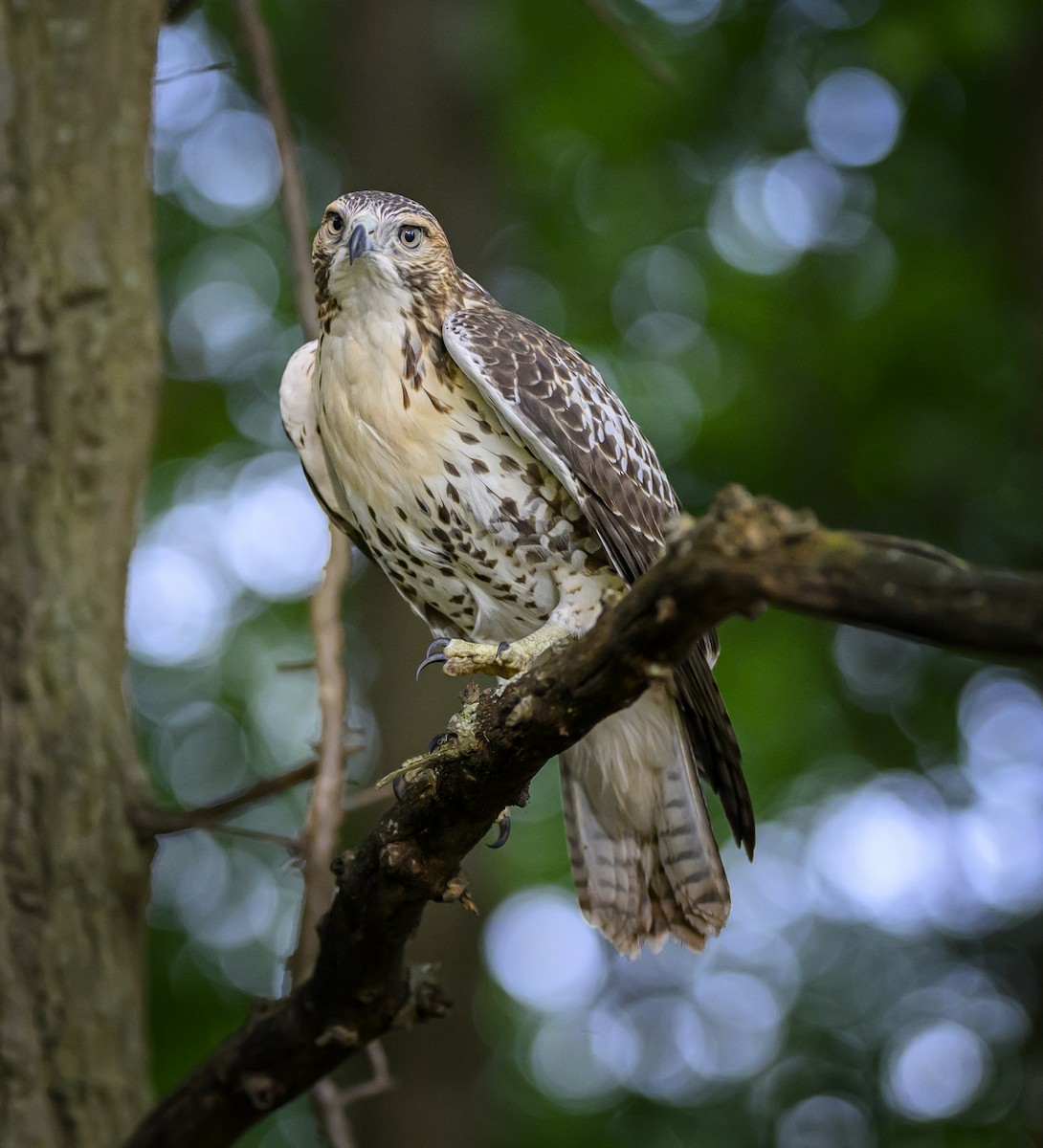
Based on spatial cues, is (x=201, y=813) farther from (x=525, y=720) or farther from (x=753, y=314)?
(x=753, y=314)

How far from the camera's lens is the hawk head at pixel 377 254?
3.30m

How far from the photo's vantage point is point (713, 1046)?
29.7 feet

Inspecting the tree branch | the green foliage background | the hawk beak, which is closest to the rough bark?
the tree branch

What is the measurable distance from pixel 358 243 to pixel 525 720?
5.01ft

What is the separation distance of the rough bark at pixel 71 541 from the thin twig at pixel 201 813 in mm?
55

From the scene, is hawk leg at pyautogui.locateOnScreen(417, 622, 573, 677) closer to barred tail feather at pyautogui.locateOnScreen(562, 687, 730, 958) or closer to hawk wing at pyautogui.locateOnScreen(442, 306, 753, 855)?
hawk wing at pyautogui.locateOnScreen(442, 306, 753, 855)

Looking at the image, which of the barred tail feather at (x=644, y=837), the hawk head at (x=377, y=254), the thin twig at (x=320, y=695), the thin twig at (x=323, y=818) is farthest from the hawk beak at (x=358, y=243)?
the barred tail feather at (x=644, y=837)

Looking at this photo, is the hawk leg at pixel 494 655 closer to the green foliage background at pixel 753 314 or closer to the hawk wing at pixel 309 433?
the hawk wing at pixel 309 433

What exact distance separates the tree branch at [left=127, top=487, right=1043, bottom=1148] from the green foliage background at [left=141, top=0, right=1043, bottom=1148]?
124 inches

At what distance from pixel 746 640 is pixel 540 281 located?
100 inches

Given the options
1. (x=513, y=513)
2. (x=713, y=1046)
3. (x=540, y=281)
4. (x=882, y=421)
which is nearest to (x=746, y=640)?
(x=882, y=421)

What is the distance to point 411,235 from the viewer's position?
3.41 m

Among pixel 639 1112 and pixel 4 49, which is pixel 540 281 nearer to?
pixel 4 49

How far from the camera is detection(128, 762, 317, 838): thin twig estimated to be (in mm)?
3414
